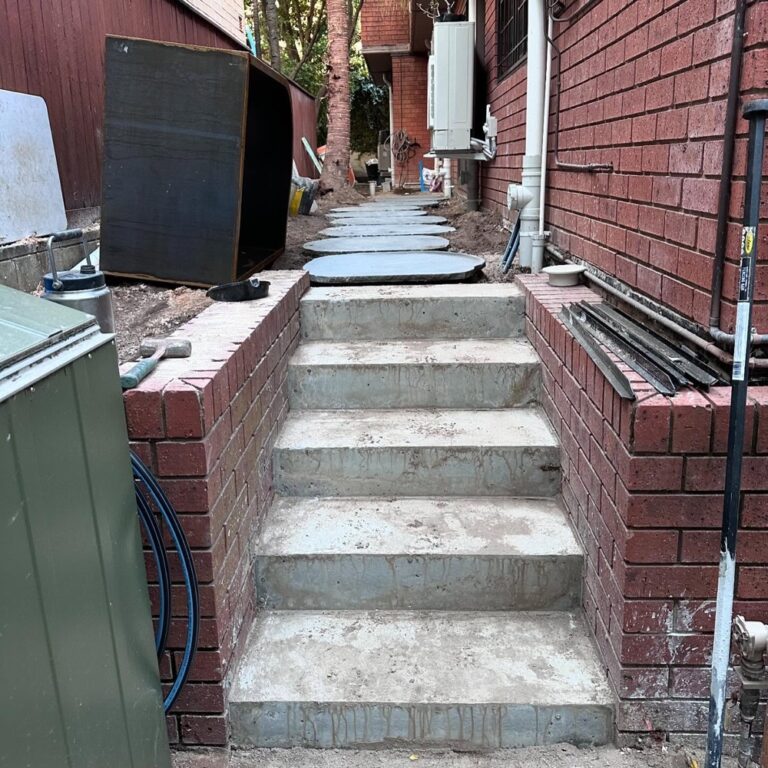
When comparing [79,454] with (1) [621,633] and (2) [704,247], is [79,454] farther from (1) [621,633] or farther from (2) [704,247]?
(2) [704,247]

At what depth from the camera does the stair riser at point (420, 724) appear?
7.18ft

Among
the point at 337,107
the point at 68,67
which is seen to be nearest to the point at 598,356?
the point at 68,67

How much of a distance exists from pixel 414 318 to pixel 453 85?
3.54 meters

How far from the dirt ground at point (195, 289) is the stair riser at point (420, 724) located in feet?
3.94

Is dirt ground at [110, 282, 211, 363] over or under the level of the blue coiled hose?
over

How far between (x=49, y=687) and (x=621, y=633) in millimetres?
1513

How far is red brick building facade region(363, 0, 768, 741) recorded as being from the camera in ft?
6.27

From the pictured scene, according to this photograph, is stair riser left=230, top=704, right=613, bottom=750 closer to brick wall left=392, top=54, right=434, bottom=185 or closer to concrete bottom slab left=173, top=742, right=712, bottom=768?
concrete bottom slab left=173, top=742, right=712, bottom=768

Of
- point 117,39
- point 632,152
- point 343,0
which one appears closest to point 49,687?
point 632,152

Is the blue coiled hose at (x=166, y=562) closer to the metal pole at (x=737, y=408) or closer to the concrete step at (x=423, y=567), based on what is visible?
the concrete step at (x=423, y=567)

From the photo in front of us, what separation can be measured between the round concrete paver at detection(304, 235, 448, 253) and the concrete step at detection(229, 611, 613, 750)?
11.2 ft

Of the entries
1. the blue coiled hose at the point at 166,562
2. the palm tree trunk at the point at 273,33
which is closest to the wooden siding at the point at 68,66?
the blue coiled hose at the point at 166,562

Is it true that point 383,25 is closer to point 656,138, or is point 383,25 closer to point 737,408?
point 656,138

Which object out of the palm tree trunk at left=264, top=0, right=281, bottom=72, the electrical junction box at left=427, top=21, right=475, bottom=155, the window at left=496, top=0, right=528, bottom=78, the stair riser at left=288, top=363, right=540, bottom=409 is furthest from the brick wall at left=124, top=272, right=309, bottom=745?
the palm tree trunk at left=264, top=0, right=281, bottom=72
